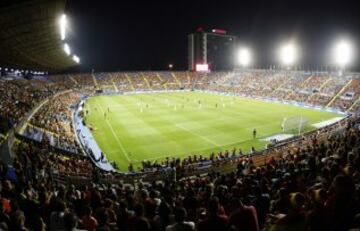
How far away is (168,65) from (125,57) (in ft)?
74.3

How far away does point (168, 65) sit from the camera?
157 m

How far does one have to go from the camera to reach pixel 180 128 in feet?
138

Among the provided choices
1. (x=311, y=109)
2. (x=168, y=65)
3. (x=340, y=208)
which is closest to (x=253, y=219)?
(x=340, y=208)

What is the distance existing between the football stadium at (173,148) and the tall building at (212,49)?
5464cm

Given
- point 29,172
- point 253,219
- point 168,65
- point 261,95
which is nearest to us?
point 253,219

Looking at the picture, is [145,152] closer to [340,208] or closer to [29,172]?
[29,172]

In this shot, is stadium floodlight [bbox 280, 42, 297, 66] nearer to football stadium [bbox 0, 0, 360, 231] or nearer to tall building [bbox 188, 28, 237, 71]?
football stadium [bbox 0, 0, 360, 231]

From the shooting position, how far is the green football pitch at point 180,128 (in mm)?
32719

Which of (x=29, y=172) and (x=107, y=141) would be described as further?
(x=107, y=141)

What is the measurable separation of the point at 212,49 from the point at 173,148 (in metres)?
156

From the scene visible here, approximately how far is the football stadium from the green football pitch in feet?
0.55

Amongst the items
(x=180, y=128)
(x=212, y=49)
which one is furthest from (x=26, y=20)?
(x=212, y=49)

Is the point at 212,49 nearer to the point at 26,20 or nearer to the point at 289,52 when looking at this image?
the point at 289,52

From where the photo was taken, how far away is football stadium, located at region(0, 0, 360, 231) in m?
6.26
